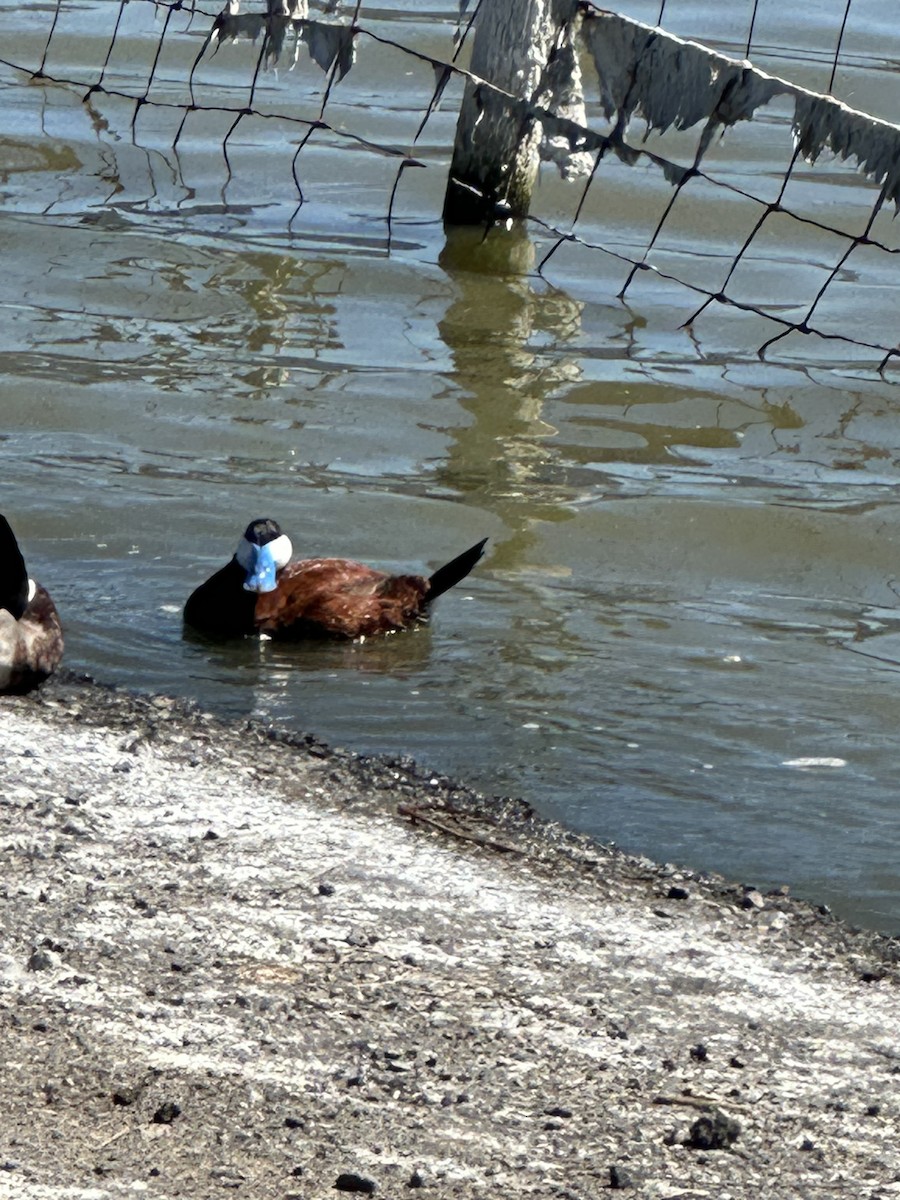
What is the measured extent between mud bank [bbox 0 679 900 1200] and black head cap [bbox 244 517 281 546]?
4.88 ft

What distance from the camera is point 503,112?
11.2 meters

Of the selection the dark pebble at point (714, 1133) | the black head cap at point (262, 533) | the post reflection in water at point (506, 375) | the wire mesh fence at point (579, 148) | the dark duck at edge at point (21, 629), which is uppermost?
the wire mesh fence at point (579, 148)

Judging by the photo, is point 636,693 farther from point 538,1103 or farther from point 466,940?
point 538,1103

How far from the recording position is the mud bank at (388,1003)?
12.6 feet

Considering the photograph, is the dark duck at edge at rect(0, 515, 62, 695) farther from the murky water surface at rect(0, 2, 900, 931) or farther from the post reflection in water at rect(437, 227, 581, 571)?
the post reflection in water at rect(437, 227, 581, 571)

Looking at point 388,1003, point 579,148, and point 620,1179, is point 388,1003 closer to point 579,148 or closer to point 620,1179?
point 620,1179

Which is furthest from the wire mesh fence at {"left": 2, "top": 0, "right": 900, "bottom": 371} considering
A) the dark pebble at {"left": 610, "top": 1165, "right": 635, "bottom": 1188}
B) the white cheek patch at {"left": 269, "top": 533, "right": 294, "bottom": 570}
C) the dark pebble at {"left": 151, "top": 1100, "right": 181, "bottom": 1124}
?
the dark pebble at {"left": 151, "top": 1100, "right": 181, "bottom": 1124}

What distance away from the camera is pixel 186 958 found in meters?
4.57

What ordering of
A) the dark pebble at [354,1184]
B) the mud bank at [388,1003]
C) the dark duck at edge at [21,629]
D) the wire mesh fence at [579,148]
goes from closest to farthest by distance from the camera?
the dark pebble at [354,1184], the mud bank at [388,1003], the dark duck at edge at [21,629], the wire mesh fence at [579,148]

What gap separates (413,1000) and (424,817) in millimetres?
1216

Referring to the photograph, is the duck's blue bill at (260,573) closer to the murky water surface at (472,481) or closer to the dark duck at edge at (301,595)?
the dark duck at edge at (301,595)

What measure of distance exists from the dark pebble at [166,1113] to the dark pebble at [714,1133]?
106 cm

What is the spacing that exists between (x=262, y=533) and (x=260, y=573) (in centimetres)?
18

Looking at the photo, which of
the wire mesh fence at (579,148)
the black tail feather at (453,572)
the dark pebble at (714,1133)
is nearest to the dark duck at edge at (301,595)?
the black tail feather at (453,572)
